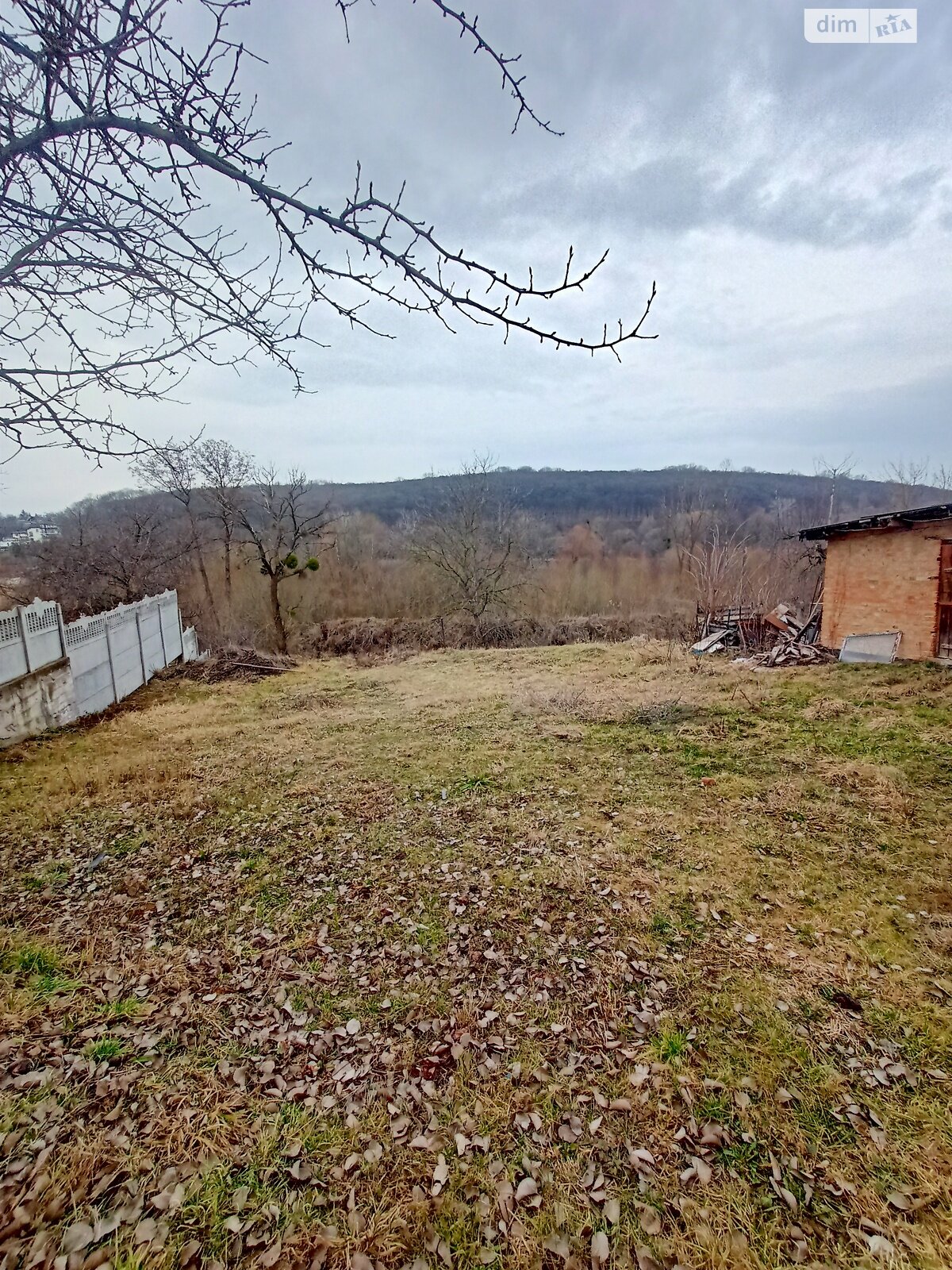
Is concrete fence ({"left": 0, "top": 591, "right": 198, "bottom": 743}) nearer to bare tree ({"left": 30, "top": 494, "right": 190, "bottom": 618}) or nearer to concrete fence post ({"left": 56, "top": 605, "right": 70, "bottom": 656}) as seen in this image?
concrete fence post ({"left": 56, "top": 605, "right": 70, "bottom": 656})

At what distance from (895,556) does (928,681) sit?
2490 mm

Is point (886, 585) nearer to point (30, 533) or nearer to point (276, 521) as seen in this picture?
point (30, 533)

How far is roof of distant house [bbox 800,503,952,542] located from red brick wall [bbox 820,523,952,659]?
0.11 m

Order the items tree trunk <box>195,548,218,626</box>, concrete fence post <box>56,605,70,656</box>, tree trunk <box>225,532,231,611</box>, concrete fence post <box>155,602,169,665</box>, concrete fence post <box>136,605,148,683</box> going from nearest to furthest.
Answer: concrete fence post <box>56,605,70,656</box>, concrete fence post <box>136,605,148,683</box>, concrete fence post <box>155,602,169,665</box>, tree trunk <box>195,548,218,626</box>, tree trunk <box>225,532,231,611</box>

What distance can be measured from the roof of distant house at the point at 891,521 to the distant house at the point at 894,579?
10 mm

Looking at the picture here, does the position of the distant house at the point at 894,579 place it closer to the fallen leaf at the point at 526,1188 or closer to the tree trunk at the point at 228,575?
the fallen leaf at the point at 526,1188

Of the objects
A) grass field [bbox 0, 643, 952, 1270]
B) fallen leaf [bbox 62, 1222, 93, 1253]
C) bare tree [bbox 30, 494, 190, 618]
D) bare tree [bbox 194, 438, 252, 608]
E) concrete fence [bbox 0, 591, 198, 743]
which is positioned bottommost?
grass field [bbox 0, 643, 952, 1270]

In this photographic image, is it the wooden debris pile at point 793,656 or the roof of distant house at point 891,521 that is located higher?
the roof of distant house at point 891,521

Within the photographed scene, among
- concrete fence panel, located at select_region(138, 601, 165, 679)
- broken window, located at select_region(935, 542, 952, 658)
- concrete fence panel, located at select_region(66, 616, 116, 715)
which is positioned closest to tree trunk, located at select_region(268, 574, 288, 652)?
concrete fence panel, located at select_region(138, 601, 165, 679)

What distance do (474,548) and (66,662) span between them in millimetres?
11863

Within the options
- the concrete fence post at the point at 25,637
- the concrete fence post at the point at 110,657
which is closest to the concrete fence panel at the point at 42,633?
the concrete fence post at the point at 25,637

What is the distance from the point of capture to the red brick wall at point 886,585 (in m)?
8.40

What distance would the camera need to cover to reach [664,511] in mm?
25609

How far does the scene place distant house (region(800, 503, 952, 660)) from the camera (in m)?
8.26
